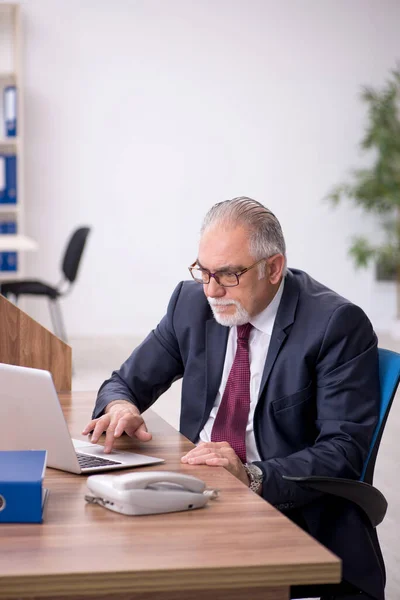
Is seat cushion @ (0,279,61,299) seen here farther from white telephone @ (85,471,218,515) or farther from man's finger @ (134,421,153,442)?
white telephone @ (85,471,218,515)

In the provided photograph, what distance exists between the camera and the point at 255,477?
1532 millimetres

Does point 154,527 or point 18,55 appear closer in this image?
point 154,527

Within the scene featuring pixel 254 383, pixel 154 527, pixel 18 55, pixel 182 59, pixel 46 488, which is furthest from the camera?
pixel 182 59

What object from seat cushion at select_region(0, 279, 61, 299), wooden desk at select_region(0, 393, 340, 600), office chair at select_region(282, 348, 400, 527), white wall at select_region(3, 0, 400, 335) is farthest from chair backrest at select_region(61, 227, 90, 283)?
wooden desk at select_region(0, 393, 340, 600)

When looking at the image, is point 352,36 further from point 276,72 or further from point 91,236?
point 91,236

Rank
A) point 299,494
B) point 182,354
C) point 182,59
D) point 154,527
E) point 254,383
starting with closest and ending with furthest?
1. point 154,527
2. point 299,494
3. point 254,383
4. point 182,354
5. point 182,59

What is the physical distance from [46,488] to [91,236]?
6.49 m

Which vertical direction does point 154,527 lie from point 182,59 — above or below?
below

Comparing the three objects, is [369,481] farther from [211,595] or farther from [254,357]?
[211,595]

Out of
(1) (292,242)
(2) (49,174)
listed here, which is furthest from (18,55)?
(1) (292,242)

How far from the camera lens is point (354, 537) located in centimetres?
160

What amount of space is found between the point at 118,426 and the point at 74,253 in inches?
184

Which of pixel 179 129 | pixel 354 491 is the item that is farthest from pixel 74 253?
pixel 354 491

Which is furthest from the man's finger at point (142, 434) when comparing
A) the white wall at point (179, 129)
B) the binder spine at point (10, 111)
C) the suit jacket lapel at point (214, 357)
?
the white wall at point (179, 129)
